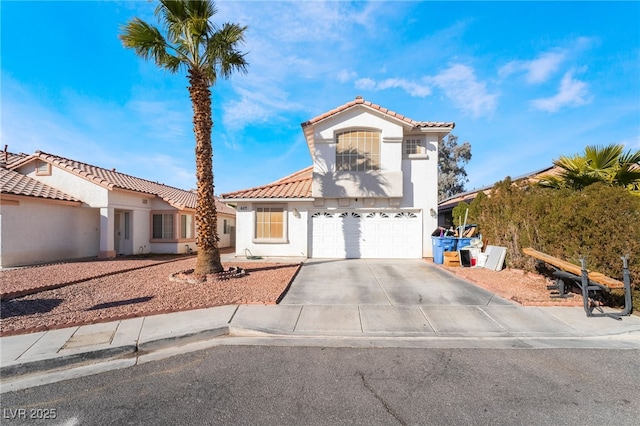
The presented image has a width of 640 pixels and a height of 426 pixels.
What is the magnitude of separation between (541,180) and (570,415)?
8517mm

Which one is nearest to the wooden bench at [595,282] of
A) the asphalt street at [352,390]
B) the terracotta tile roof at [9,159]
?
the asphalt street at [352,390]

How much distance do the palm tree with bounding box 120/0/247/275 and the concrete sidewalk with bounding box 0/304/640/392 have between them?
3.44 meters

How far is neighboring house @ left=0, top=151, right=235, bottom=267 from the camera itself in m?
11.8

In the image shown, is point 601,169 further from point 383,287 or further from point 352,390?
point 352,390

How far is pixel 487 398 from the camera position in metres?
3.33

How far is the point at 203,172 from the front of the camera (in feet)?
29.4

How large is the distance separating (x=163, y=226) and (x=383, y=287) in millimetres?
13855

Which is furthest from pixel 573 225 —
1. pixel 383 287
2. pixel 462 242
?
pixel 383 287

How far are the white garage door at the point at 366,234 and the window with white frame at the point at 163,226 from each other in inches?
340

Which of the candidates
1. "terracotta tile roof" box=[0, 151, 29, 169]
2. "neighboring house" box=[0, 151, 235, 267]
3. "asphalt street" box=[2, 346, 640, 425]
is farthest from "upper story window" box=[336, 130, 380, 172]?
"terracotta tile roof" box=[0, 151, 29, 169]

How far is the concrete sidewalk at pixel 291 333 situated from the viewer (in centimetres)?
420

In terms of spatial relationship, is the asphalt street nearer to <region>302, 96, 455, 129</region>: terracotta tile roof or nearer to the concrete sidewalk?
the concrete sidewalk

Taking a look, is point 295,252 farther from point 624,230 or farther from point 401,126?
point 624,230

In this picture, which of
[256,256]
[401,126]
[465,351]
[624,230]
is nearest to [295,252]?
[256,256]
